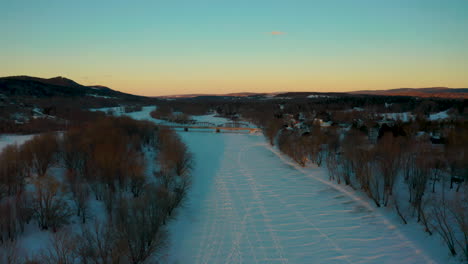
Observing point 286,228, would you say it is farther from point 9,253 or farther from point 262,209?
point 9,253

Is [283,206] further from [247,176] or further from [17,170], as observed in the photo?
[17,170]

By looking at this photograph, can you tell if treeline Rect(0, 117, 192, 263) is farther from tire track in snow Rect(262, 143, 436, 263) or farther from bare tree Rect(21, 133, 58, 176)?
tire track in snow Rect(262, 143, 436, 263)

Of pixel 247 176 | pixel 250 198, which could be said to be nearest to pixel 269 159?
pixel 247 176

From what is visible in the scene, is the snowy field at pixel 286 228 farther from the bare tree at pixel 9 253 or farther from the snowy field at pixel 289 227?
the bare tree at pixel 9 253

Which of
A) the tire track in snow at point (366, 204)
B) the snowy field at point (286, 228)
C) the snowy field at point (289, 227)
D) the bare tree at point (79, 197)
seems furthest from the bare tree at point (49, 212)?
the tire track in snow at point (366, 204)

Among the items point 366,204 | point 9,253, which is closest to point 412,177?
point 366,204

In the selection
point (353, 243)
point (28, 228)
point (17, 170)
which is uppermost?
point (17, 170)
